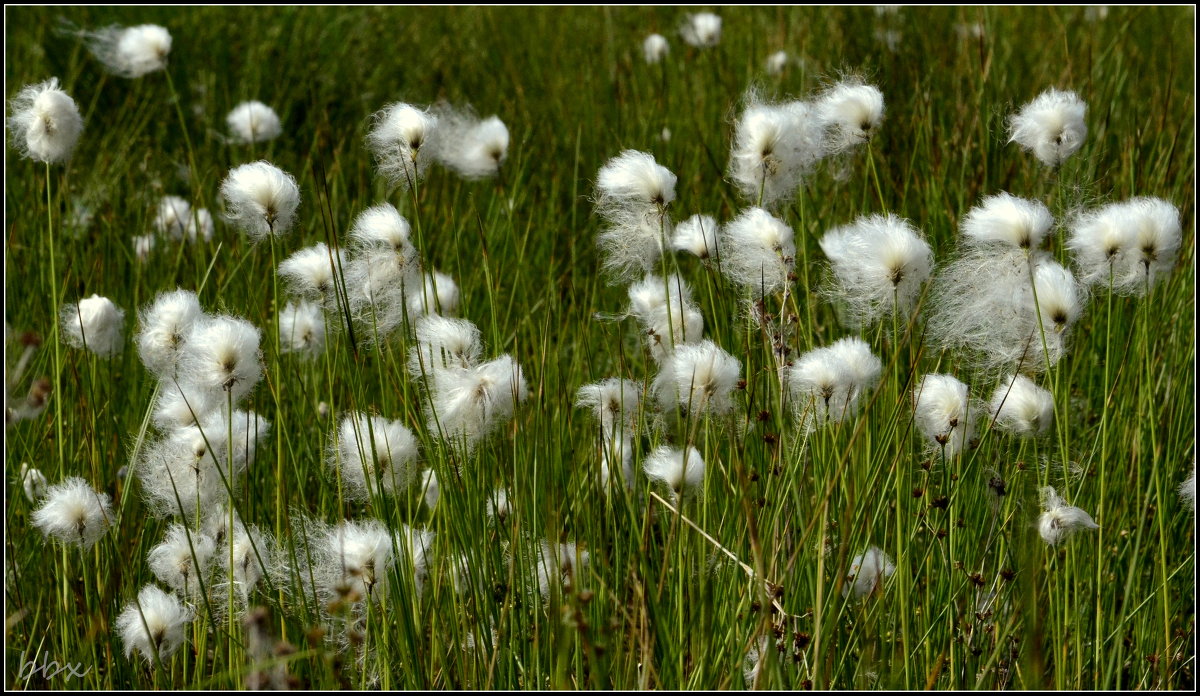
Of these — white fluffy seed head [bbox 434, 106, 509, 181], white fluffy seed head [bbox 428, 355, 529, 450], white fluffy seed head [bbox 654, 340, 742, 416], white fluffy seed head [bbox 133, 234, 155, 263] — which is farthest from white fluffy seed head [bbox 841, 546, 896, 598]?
white fluffy seed head [bbox 133, 234, 155, 263]

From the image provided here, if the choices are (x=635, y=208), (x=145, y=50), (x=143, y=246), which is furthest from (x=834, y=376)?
(x=145, y=50)

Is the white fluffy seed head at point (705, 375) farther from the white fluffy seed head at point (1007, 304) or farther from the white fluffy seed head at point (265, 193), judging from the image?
the white fluffy seed head at point (265, 193)

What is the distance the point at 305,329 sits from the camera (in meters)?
2.61

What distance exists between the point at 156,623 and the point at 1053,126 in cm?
196

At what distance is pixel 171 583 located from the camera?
1.99m

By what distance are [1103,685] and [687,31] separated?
4481mm

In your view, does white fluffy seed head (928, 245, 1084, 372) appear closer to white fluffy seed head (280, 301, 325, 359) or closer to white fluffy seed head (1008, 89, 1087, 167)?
white fluffy seed head (1008, 89, 1087, 167)

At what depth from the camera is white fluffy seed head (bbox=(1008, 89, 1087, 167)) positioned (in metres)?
2.16

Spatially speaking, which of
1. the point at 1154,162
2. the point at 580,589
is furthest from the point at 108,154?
the point at 1154,162

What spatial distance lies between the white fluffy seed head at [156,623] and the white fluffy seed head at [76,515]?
164 millimetres

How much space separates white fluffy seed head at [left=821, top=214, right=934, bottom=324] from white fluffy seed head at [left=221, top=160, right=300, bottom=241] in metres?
1.03

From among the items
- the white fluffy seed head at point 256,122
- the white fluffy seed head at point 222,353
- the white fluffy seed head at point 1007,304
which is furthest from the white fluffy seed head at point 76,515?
the white fluffy seed head at point 256,122

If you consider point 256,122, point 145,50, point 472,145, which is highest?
point 145,50

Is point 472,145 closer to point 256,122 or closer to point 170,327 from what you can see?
point 170,327
